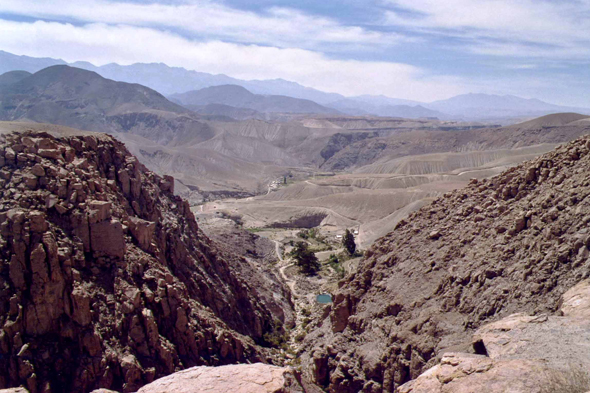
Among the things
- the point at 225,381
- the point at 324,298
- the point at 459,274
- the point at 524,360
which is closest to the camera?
the point at 524,360

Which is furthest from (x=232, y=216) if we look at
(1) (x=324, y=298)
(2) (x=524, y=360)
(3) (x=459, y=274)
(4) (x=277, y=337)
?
(2) (x=524, y=360)

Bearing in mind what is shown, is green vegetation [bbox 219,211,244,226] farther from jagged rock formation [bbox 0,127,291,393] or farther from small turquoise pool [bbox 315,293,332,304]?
jagged rock formation [bbox 0,127,291,393]

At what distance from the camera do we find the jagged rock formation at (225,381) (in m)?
11.0

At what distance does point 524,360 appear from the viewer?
1045 centimetres

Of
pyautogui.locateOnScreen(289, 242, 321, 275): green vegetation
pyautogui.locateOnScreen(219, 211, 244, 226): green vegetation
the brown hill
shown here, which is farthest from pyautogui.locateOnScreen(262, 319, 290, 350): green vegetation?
the brown hill

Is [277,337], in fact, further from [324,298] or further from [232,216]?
[232,216]

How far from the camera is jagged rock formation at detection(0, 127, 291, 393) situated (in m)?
17.5

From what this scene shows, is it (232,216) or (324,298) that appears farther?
(232,216)

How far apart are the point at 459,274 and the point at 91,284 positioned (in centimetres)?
1536

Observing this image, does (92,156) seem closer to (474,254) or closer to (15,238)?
(15,238)

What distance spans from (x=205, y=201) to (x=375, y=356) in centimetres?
9483

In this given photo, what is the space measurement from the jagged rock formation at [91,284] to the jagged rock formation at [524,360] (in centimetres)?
1191

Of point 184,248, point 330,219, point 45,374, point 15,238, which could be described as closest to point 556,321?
point 45,374

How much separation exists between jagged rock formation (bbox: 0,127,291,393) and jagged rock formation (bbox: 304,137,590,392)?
18.4 feet
